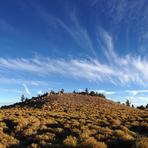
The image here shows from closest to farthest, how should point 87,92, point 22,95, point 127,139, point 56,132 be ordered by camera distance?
point 127,139, point 56,132, point 87,92, point 22,95

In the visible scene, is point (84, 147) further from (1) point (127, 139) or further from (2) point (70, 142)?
(1) point (127, 139)

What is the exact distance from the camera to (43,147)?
1562 cm

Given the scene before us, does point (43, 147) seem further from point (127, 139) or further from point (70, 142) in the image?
point (127, 139)

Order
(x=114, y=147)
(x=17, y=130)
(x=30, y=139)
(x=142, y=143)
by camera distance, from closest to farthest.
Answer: (x=142, y=143)
(x=114, y=147)
(x=30, y=139)
(x=17, y=130)

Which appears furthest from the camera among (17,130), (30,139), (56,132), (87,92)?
(87,92)

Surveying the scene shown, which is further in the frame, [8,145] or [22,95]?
[22,95]

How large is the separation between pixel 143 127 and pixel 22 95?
5266 inches

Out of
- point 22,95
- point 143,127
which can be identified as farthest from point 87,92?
point 143,127

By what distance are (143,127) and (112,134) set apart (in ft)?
17.6

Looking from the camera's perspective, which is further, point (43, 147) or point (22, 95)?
point (22, 95)

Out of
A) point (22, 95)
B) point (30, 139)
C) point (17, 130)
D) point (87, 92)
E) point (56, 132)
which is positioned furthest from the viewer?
point (22, 95)

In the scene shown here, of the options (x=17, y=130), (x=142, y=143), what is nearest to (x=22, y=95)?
(x=17, y=130)

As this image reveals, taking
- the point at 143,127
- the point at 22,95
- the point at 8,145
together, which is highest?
the point at 22,95

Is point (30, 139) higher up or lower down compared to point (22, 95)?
lower down
